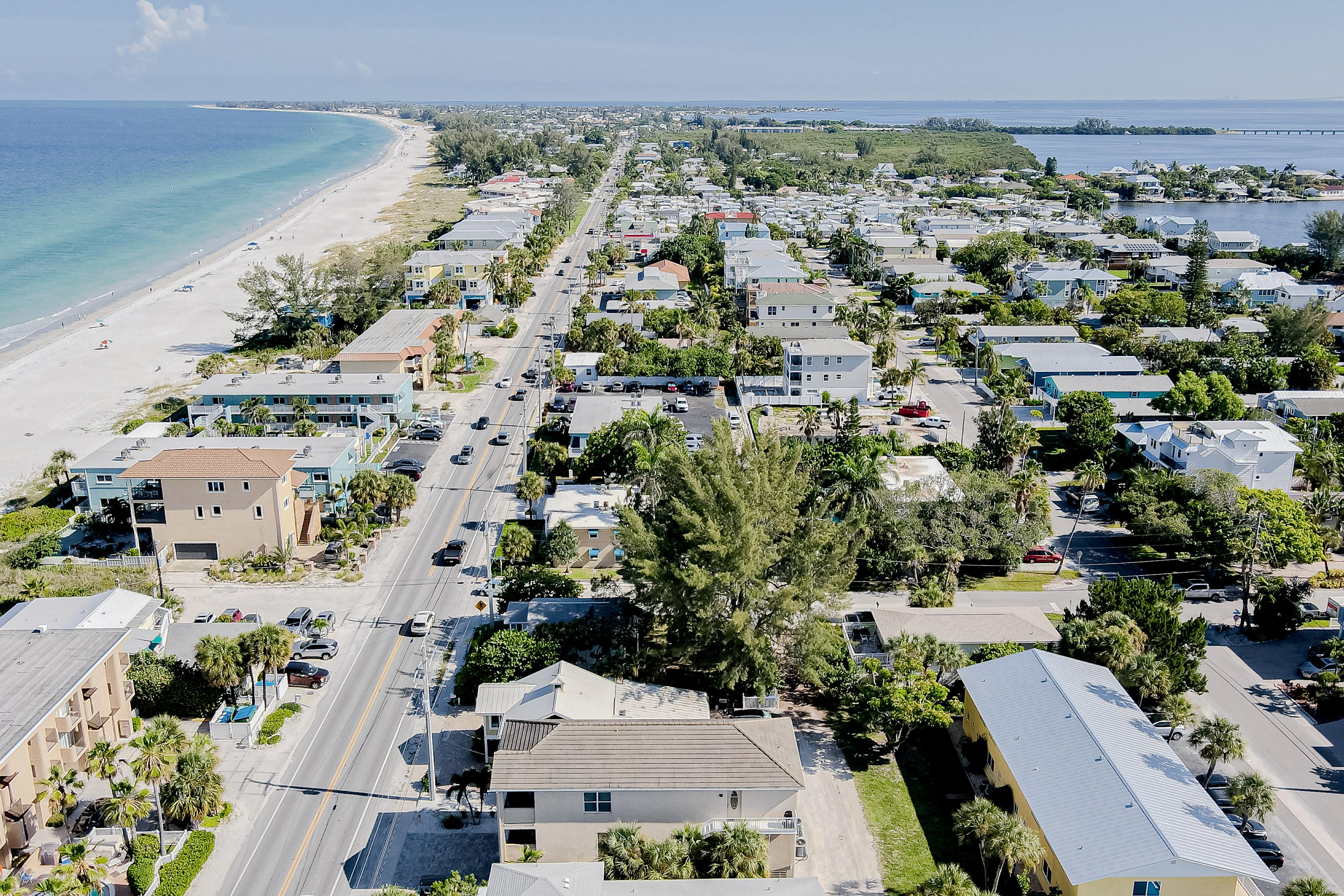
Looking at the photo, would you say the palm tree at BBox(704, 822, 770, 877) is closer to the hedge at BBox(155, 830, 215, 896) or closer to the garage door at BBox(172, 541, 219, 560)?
the hedge at BBox(155, 830, 215, 896)

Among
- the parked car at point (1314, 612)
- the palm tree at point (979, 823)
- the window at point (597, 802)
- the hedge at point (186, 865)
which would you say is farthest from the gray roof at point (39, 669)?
the parked car at point (1314, 612)

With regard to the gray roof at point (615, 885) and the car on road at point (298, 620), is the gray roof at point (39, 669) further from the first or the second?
the gray roof at point (615, 885)

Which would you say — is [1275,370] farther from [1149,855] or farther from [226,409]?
[226,409]

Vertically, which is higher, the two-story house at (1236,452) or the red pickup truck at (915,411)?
the two-story house at (1236,452)

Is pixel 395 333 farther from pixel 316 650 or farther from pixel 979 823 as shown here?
pixel 979 823

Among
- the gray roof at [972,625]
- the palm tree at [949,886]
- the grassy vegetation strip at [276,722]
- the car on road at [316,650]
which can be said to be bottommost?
the grassy vegetation strip at [276,722]
